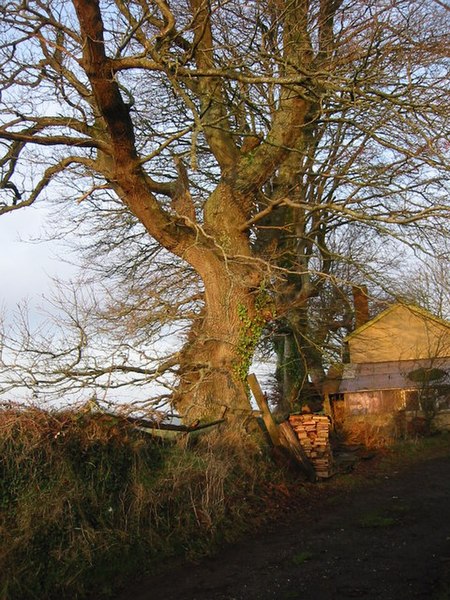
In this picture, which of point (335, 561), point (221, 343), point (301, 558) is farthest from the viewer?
point (221, 343)

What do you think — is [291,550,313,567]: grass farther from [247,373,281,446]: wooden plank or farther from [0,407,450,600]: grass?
[247,373,281,446]: wooden plank

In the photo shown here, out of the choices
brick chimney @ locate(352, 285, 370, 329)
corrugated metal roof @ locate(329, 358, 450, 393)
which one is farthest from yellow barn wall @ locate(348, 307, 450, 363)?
corrugated metal roof @ locate(329, 358, 450, 393)

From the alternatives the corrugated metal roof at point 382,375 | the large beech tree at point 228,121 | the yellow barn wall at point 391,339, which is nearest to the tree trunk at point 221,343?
the large beech tree at point 228,121

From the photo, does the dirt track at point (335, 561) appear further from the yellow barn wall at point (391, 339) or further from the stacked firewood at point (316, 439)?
the yellow barn wall at point (391, 339)

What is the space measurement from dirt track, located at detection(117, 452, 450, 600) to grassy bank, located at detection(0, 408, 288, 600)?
53 centimetres

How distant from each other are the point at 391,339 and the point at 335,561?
1961 centimetres

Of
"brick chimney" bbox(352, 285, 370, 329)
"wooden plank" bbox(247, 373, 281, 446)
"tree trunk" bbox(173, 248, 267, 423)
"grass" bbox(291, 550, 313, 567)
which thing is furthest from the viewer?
"brick chimney" bbox(352, 285, 370, 329)

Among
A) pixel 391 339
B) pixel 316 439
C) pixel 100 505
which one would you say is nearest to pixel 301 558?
pixel 100 505

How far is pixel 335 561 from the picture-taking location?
800cm

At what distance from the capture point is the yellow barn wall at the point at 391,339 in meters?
26.1

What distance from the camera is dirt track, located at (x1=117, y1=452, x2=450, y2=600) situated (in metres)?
7.00

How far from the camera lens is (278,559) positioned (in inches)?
326

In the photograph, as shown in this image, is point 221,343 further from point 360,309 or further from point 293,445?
point 360,309

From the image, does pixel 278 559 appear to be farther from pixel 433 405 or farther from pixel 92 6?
pixel 433 405
